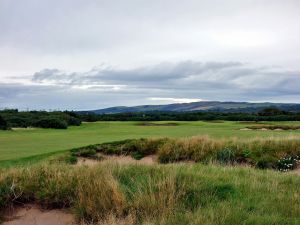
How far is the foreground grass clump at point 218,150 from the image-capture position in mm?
16094

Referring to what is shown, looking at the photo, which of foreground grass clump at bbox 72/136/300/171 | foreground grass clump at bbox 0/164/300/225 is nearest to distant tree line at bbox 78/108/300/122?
foreground grass clump at bbox 72/136/300/171

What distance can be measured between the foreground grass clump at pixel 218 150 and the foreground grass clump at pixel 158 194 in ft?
19.7

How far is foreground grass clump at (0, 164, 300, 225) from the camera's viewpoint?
22.4ft

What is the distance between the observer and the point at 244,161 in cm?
1659

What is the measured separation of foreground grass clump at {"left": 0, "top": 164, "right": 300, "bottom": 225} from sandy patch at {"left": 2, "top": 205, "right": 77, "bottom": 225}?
173 millimetres

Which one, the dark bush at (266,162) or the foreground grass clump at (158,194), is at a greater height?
the foreground grass clump at (158,194)

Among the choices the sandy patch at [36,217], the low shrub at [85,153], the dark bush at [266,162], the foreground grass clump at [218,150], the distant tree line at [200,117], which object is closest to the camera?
the sandy patch at [36,217]

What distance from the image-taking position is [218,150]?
17000 millimetres

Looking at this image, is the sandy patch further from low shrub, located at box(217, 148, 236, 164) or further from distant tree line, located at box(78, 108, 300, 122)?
distant tree line, located at box(78, 108, 300, 122)

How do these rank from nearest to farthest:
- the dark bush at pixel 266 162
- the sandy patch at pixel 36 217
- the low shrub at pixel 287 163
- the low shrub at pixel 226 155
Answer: the sandy patch at pixel 36 217 → the low shrub at pixel 287 163 → the dark bush at pixel 266 162 → the low shrub at pixel 226 155

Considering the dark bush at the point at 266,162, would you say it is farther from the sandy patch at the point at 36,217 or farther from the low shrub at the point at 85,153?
the sandy patch at the point at 36,217

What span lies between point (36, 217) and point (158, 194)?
2.49 metres

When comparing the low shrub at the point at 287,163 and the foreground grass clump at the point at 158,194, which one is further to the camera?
the low shrub at the point at 287,163

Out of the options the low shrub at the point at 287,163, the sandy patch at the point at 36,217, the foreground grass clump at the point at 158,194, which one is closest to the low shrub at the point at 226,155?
the low shrub at the point at 287,163
